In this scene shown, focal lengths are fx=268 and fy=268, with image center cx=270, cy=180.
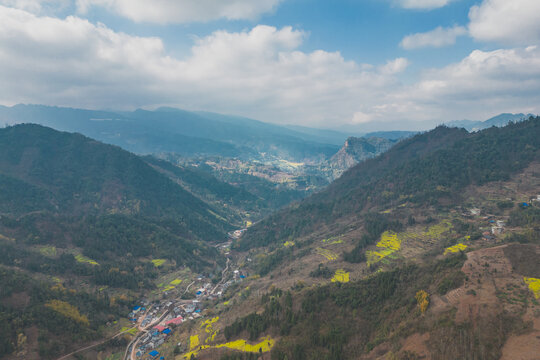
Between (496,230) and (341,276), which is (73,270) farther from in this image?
(496,230)

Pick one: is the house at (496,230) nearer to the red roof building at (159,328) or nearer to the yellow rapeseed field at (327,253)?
the yellow rapeseed field at (327,253)

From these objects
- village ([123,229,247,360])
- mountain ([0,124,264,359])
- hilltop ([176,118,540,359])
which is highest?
hilltop ([176,118,540,359])

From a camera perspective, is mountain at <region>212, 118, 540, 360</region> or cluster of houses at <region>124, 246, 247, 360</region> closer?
mountain at <region>212, 118, 540, 360</region>

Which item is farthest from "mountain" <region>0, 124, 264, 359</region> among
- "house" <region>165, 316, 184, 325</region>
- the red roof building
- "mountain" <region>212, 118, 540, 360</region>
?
"mountain" <region>212, 118, 540, 360</region>

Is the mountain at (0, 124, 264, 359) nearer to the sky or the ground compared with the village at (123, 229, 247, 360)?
nearer to the sky

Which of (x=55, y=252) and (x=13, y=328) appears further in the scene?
(x=55, y=252)

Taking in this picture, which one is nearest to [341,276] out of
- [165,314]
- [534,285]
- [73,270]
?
[534,285]

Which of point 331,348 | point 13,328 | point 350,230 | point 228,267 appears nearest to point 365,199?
point 350,230

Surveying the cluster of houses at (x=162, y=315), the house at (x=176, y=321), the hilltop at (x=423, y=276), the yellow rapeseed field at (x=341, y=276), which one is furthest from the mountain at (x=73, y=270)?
the yellow rapeseed field at (x=341, y=276)

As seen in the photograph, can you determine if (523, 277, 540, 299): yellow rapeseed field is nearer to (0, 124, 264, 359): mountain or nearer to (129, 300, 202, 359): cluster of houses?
(129, 300, 202, 359): cluster of houses

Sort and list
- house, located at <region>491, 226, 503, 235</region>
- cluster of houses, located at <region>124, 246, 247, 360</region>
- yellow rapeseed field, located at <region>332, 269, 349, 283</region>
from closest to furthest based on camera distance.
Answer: cluster of houses, located at <region>124, 246, 247, 360</region> → house, located at <region>491, 226, 503, 235</region> → yellow rapeseed field, located at <region>332, 269, 349, 283</region>

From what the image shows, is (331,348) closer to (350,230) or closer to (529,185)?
(350,230)
